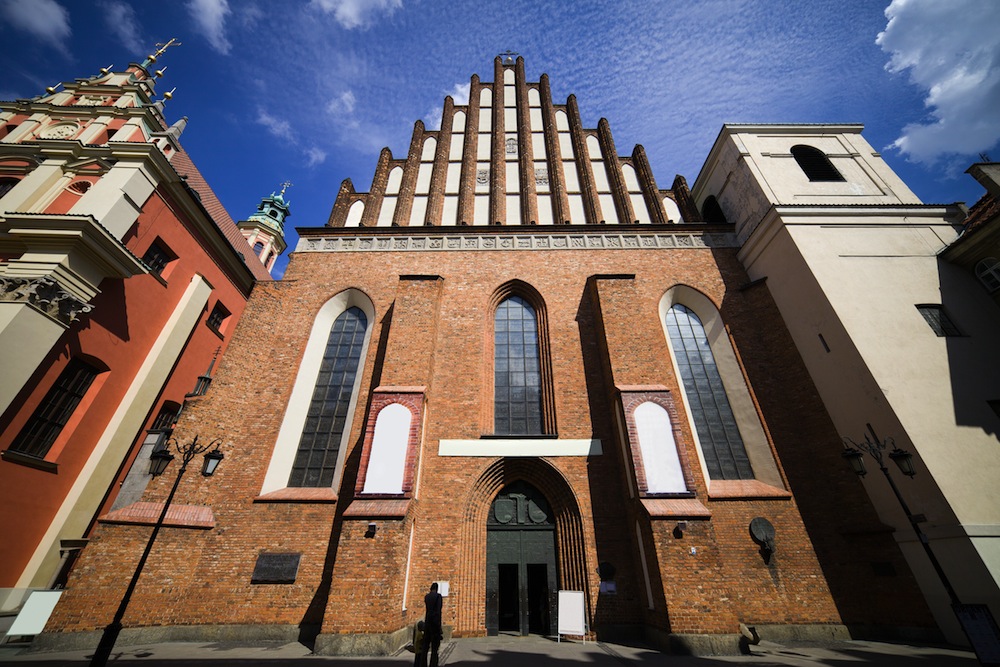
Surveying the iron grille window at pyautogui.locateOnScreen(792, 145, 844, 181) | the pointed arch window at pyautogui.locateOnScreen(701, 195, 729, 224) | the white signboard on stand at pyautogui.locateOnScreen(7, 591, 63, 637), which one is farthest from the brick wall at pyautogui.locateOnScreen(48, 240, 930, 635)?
the iron grille window at pyautogui.locateOnScreen(792, 145, 844, 181)

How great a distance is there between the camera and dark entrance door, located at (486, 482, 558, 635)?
8312 millimetres

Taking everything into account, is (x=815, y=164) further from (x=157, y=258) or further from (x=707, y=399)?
(x=157, y=258)

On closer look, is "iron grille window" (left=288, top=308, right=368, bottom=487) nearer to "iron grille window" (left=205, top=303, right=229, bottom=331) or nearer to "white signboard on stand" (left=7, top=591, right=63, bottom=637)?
"white signboard on stand" (left=7, top=591, right=63, bottom=637)

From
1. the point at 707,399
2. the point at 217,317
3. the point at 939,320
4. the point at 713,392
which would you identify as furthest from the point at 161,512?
the point at 939,320

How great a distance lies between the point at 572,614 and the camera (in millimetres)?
7609

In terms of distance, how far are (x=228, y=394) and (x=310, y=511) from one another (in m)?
3.77

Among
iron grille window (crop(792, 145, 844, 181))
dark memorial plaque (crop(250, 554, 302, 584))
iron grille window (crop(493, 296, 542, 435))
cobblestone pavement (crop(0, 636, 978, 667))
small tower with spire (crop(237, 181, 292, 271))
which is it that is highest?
small tower with spire (crop(237, 181, 292, 271))

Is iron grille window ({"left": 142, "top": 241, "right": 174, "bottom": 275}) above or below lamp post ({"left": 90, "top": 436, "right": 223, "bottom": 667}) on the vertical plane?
above

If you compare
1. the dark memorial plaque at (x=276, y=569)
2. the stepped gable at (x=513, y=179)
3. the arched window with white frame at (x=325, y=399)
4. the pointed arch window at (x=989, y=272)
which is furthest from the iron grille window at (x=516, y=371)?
the pointed arch window at (x=989, y=272)

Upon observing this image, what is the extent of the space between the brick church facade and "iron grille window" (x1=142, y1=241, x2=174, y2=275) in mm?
2398

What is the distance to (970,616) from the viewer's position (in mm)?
5766

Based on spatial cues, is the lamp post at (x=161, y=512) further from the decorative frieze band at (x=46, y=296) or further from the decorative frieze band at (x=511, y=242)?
the decorative frieze band at (x=511, y=242)

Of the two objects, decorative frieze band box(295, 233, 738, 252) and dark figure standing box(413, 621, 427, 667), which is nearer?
dark figure standing box(413, 621, 427, 667)

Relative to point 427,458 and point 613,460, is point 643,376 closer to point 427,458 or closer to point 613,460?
point 613,460
